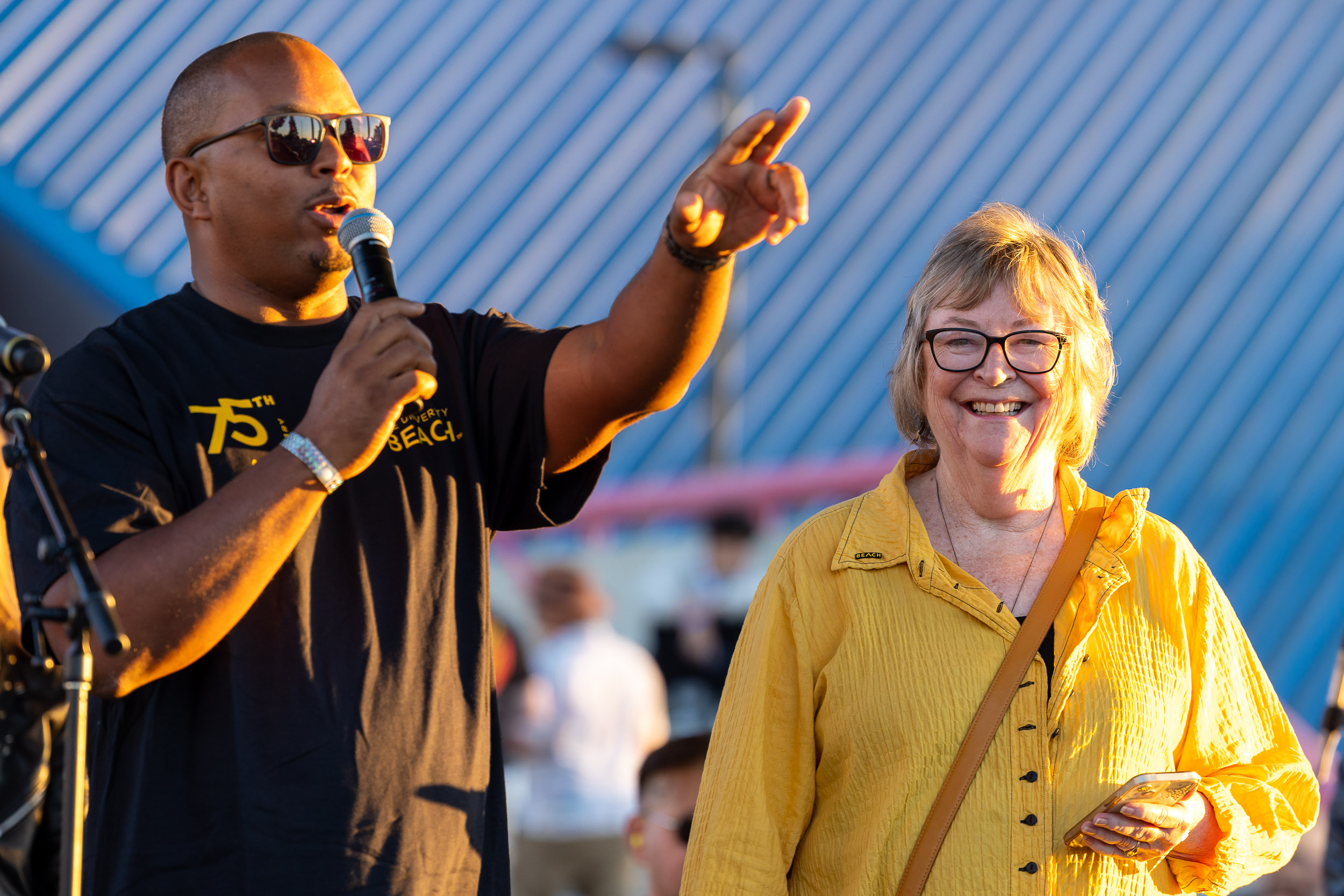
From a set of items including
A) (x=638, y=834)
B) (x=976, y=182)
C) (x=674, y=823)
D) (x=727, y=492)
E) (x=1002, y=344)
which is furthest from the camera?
(x=976, y=182)

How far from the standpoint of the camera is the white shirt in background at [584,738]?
21.9ft

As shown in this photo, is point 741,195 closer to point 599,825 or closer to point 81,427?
point 81,427

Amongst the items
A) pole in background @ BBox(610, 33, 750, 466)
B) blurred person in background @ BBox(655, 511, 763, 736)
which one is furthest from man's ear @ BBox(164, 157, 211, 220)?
pole in background @ BBox(610, 33, 750, 466)

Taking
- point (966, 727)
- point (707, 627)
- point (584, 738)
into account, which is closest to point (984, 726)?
point (966, 727)

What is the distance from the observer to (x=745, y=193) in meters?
1.96

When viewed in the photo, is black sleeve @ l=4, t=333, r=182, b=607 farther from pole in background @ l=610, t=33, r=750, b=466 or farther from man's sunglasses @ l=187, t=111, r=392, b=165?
pole in background @ l=610, t=33, r=750, b=466

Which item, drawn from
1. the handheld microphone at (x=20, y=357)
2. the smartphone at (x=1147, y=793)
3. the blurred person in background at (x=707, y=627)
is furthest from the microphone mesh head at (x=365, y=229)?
the blurred person in background at (x=707, y=627)

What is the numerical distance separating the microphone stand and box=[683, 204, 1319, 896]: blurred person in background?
0.93 m

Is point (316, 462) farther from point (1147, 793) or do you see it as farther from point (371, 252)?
point (1147, 793)

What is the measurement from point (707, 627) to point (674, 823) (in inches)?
193

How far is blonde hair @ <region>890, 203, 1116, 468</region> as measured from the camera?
227 centimetres

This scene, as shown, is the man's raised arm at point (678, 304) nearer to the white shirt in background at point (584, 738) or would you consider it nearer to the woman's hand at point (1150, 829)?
the woman's hand at point (1150, 829)

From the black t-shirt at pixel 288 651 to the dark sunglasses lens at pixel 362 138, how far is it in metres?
0.29

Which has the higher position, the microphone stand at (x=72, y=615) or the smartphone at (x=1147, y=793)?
the smartphone at (x=1147, y=793)
